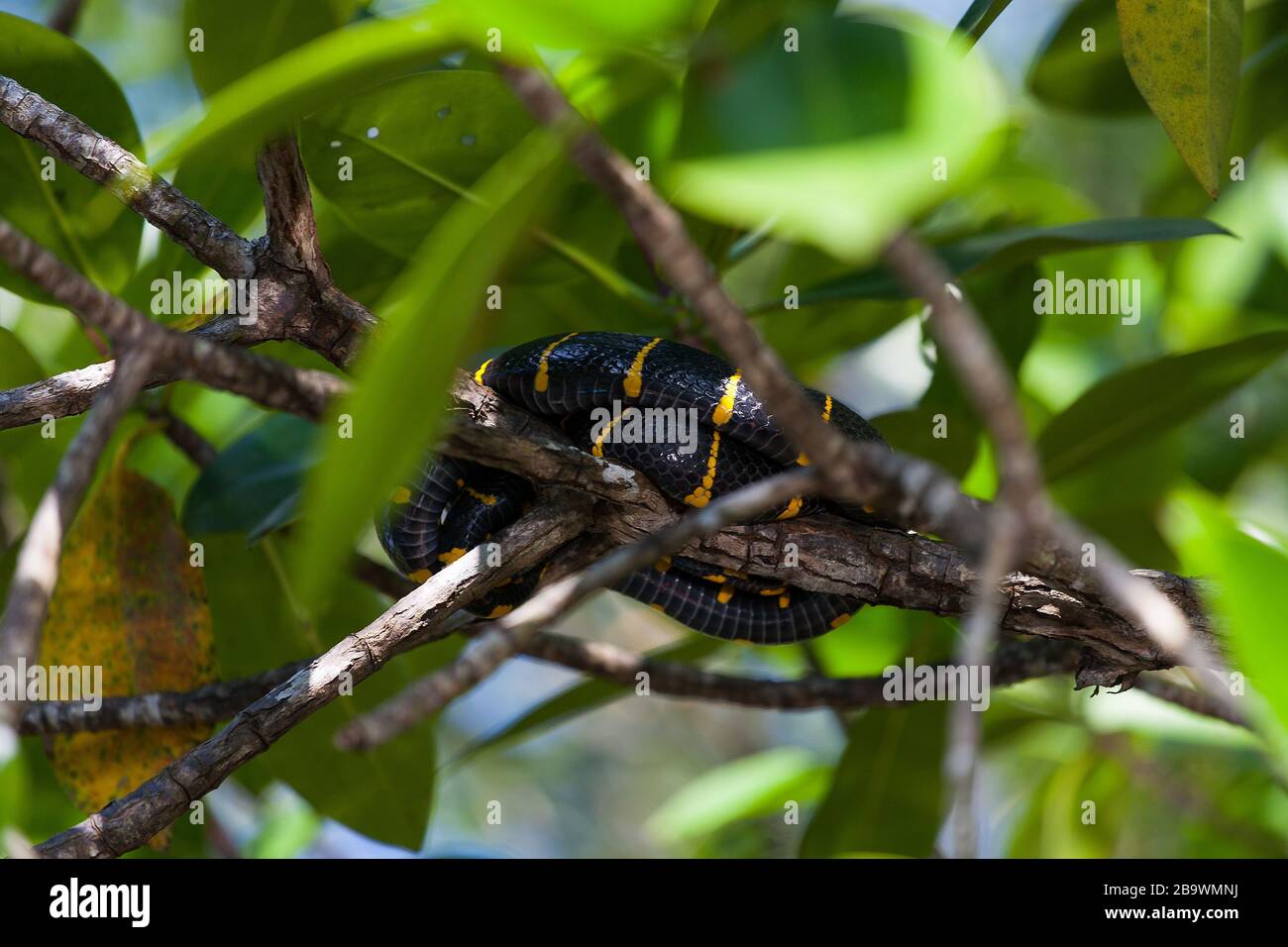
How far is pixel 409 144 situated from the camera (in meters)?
2.26

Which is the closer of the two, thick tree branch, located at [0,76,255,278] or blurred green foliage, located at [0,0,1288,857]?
blurred green foliage, located at [0,0,1288,857]

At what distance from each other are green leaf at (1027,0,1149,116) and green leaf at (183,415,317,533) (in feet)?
6.82

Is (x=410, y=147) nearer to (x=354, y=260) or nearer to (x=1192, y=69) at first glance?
(x=354, y=260)

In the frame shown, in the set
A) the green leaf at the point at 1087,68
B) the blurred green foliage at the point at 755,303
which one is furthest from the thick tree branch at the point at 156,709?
the green leaf at the point at 1087,68

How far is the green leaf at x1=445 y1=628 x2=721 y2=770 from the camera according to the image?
308cm

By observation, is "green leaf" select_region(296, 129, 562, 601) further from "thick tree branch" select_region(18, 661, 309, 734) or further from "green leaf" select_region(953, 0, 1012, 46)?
"thick tree branch" select_region(18, 661, 309, 734)

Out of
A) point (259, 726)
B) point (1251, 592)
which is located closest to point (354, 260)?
point (259, 726)

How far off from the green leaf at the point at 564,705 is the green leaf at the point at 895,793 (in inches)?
21.0

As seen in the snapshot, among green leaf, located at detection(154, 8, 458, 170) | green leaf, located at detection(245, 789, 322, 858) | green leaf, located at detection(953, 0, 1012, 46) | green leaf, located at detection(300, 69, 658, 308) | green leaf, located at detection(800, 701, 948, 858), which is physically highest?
green leaf, located at detection(953, 0, 1012, 46)

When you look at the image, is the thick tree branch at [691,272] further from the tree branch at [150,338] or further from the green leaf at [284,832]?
the green leaf at [284,832]

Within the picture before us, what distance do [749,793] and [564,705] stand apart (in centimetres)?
96

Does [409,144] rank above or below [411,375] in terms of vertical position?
above

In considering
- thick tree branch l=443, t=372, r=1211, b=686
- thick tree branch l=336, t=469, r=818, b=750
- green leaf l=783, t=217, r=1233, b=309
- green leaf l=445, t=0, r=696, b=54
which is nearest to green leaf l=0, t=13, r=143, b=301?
thick tree branch l=443, t=372, r=1211, b=686

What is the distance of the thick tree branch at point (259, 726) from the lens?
1746 millimetres
